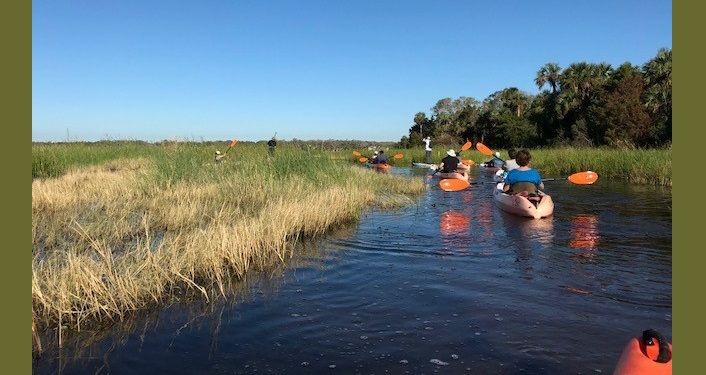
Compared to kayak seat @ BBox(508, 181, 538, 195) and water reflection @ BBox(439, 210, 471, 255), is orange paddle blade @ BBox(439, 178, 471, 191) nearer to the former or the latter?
water reflection @ BBox(439, 210, 471, 255)

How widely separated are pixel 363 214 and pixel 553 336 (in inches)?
312

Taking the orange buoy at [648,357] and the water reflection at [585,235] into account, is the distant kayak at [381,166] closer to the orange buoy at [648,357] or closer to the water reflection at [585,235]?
the water reflection at [585,235]

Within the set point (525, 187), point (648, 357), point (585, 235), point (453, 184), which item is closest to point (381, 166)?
point (453, 184)

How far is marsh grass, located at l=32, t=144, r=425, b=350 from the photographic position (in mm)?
4836

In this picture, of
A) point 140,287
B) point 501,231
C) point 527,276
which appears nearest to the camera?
point 140,287

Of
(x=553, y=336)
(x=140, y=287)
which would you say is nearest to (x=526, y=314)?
(x=553, y=336)

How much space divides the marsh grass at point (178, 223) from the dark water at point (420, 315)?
1.35 feet

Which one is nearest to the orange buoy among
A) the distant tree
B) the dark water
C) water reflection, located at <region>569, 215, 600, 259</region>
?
the dark water

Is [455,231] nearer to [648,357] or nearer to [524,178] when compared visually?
[524,178]

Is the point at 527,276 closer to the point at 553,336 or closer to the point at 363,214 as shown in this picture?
the point at 553,336

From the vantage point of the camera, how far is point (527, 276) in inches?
256

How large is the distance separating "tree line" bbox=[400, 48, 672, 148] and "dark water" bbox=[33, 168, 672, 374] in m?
21.9

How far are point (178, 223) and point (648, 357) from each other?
803cm

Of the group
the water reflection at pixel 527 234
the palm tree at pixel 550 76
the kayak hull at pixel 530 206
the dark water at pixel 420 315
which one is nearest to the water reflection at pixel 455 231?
the dark water at pixel 420 315
